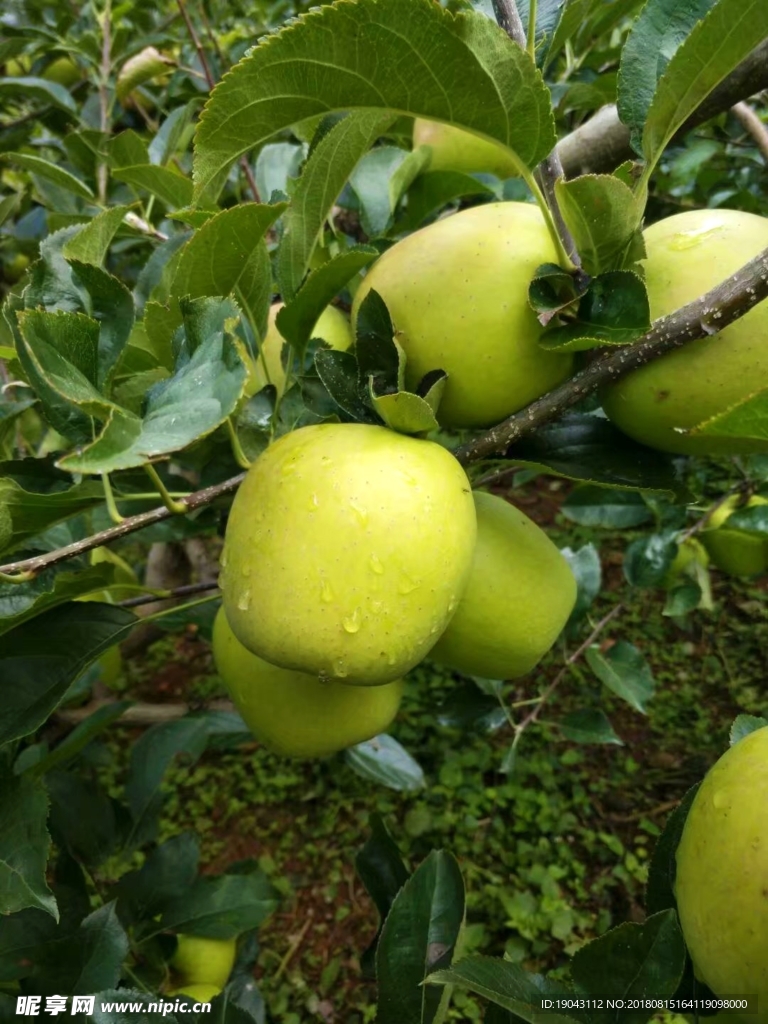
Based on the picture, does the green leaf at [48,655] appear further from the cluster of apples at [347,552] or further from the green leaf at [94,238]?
the green leaf at [94,238]

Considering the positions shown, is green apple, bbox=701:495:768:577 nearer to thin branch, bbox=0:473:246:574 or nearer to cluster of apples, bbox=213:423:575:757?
cluster of apples, bbox=213:423:575:757

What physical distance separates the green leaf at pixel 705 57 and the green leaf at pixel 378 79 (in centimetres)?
9

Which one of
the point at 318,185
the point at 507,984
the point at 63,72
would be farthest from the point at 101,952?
the point at 63,72

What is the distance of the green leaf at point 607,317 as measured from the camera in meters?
0.55

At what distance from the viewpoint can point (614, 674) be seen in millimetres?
1295

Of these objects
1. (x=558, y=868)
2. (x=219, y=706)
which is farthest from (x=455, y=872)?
(x=558, y=868)

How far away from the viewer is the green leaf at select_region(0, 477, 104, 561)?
0.59 m

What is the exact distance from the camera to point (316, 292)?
2.11 feet

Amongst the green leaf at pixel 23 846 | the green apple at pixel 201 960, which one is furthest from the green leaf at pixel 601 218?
the green apple at pixel 201 960

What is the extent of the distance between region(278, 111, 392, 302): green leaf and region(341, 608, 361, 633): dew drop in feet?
1.05

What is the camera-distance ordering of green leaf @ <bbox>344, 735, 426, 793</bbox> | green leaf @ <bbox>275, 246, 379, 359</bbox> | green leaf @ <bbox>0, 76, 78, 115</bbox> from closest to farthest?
green leaf @ <bbox>275, 246, 379, 359</bbox> < green leaf @ <bbox>344, 735, 426, 793</bbox> < green leaf @ <bbox>0, 76, 78, 115</bbox>

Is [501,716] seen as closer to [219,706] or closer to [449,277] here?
[219,706]

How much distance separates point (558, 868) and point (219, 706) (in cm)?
90

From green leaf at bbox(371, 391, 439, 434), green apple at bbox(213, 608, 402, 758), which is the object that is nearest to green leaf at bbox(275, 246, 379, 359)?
green leaf at bbox(371, 391, 439, 434)
